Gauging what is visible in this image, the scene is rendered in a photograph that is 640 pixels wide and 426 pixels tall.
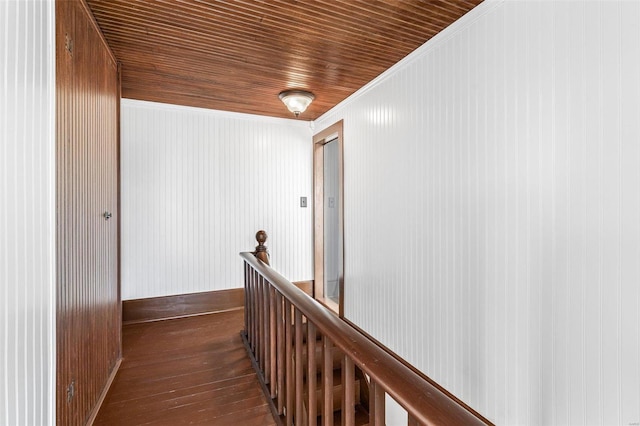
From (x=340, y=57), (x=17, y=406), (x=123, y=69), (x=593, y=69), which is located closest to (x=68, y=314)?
(x=17, y=406)

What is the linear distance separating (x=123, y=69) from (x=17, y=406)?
2571mm

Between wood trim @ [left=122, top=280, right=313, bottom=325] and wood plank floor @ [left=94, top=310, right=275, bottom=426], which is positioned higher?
wood trim @ [left=122, top=280, right=313, bottom=325]

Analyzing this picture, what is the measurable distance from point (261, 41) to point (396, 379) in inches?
87.9

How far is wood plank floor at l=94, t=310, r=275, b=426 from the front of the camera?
5.98 feet

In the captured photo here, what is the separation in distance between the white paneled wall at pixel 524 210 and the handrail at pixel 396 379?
32.7 inches

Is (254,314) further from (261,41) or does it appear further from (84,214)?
(261,41)

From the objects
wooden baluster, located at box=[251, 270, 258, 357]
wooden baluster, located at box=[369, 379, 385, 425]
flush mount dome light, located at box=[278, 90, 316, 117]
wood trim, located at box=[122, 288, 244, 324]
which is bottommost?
wood trim, located at box=[122, 288, 244, 324]

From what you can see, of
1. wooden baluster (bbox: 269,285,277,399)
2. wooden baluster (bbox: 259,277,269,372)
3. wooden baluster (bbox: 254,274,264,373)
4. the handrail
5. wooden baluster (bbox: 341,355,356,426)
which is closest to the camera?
the handrail

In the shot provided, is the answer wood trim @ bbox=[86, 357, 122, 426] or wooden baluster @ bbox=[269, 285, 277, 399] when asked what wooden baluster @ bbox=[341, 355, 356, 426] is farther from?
wood trim @ bbox=[86, 357, 122, 426]

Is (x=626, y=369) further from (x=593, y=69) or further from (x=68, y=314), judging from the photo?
(x=68, y=314)

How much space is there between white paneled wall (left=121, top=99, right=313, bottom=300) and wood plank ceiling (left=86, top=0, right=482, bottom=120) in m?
0.56

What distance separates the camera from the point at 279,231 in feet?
13.3

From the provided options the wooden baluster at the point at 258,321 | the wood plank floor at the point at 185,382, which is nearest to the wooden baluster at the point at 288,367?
the wood plank floor at the point at 185,382

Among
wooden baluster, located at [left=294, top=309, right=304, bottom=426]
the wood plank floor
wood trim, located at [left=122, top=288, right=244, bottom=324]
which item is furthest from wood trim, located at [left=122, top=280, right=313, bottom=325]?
wooden baluster, located at [left=294, top=309, right=304, bottom=426]
